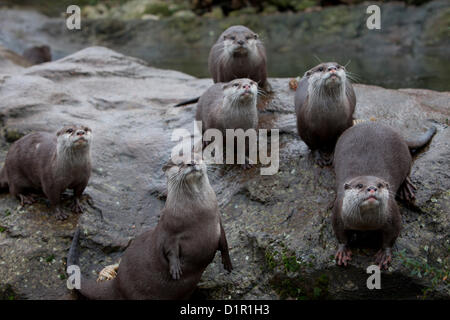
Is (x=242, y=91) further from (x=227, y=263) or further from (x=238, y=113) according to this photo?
(x=227, y=263)

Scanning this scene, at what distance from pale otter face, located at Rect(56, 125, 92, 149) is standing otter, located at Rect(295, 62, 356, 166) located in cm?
147

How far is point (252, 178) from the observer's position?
12.6ft

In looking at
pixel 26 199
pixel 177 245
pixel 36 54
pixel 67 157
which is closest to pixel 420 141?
pixel 177 245

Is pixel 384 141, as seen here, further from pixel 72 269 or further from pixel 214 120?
pixel 72 269

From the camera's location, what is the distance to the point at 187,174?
2.79 metres

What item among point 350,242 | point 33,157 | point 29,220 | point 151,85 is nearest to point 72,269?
point 29,220

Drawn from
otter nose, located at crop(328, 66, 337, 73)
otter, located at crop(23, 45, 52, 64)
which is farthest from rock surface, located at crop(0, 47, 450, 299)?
otter, located at crop(23, 45, 52, 64)

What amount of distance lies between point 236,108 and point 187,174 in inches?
53.6

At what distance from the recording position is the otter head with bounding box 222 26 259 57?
4.80 meters

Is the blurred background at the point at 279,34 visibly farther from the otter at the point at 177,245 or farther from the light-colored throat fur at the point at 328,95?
the otter at the point at 177,245

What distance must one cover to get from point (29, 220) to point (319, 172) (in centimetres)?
197

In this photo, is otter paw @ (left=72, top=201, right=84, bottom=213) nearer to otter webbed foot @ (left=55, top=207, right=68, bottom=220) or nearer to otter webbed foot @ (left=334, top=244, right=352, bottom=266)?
otter webbed foot @ (left=55, top=207, right=68, bottom=220)

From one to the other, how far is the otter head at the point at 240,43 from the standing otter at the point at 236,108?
70 cm

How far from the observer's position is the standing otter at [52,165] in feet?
12.0
